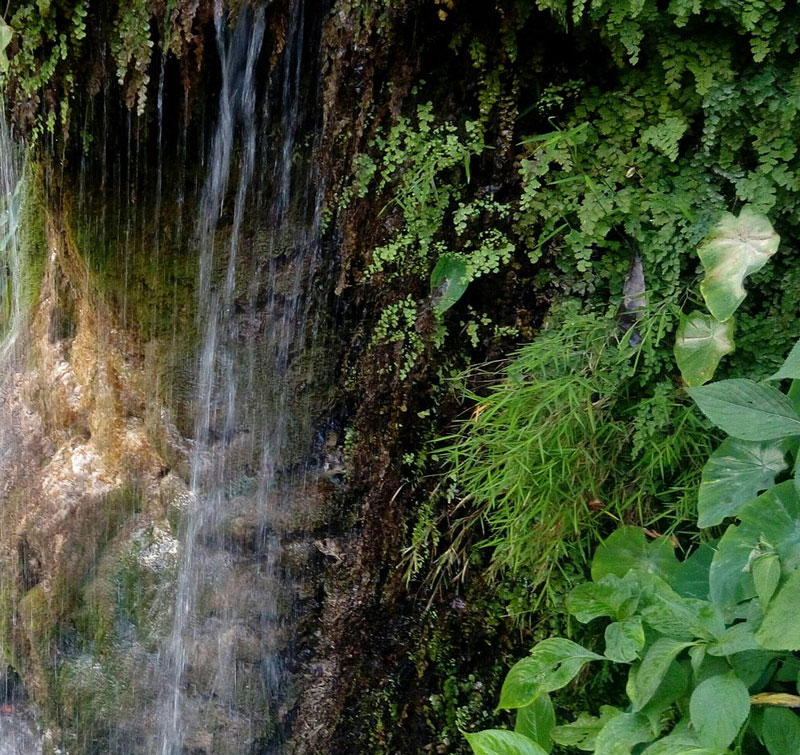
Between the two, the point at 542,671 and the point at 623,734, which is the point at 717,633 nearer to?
the point at 623,734

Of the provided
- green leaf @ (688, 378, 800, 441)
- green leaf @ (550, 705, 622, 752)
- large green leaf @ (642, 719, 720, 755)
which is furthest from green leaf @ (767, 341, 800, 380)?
green leaf @ (550, 705, 622, 752)

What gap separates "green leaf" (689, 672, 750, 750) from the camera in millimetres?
1409

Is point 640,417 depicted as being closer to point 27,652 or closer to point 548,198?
point 548,198

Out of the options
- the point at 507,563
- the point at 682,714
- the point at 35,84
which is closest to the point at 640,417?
the point at 507,563

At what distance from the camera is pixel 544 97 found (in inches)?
88.6

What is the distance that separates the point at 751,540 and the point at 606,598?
1.26 ft

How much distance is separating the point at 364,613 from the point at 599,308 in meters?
1.37

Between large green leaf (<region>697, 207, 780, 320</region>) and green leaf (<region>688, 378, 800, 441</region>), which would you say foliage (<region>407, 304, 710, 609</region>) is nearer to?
large green leaf (<region>697, 207, 780, 320</region>)

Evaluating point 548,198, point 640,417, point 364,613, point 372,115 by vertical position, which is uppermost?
point 372,115

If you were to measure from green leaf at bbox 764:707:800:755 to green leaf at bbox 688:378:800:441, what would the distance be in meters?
0.56

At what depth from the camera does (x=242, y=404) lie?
2.99 metres

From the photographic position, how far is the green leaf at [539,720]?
1778mm

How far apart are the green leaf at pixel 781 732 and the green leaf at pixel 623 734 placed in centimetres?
23

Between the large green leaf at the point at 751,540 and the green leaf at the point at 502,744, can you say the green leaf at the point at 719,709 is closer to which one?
the large green leaf at the point at 751,540
